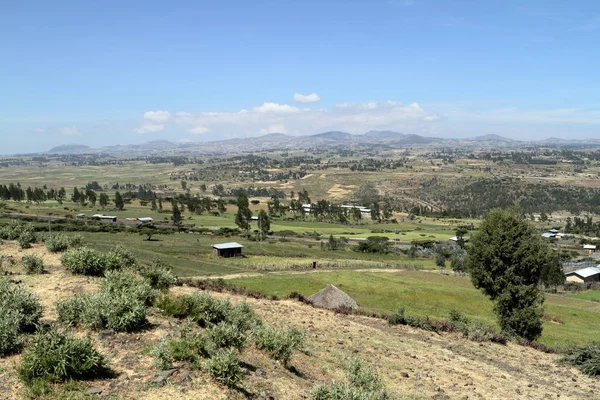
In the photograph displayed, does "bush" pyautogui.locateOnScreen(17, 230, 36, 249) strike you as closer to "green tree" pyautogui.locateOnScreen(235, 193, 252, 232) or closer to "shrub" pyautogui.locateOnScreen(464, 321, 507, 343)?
"shrub" pyautogui.locateOnScreen(464, 321, 507, 343)

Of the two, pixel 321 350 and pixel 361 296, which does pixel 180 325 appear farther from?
pixel 361 296

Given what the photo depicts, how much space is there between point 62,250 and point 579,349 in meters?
26.8

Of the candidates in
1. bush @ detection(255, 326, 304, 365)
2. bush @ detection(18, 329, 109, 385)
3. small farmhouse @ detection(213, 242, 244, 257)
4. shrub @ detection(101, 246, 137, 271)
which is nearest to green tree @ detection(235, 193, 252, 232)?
small farmhouse @ detection(213, 242, 244, 257)

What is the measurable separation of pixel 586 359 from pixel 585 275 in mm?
79265

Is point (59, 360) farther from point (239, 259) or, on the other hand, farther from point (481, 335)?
point (239, 259)

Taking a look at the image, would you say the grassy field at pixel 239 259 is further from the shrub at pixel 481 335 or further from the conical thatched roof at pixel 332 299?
the shrub at pixel 481 335

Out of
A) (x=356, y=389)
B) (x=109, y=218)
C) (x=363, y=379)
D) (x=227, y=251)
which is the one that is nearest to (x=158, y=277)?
(x=363, y=379)

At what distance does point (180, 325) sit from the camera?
13.8 meters

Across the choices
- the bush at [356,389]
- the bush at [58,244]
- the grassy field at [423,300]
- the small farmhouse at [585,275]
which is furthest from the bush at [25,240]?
the small farmhouse at [585,275]

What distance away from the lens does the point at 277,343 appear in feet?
44.5

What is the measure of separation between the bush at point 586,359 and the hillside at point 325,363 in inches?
21.8

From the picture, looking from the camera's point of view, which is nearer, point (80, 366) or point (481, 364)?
point (80, 366)

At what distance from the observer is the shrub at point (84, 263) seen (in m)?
18.3

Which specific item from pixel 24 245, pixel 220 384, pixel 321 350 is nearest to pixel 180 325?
pixel 220 384
